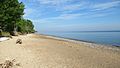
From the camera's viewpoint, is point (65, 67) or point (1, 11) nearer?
point (65, 67)

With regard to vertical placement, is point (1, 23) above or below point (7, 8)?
below

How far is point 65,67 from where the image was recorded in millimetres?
18109

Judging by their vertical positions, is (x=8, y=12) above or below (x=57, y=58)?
above

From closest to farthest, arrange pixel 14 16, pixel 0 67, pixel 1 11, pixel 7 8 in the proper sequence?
pixel 0 67 → pixel 1 11 → pixel 7 8 → pixel 14 16

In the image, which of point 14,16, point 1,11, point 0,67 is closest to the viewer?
point 0,67

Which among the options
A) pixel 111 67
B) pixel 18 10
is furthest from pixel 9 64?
pixel 18 10

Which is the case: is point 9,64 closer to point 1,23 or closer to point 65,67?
Result: point 65,67

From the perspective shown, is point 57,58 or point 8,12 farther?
point 8,12

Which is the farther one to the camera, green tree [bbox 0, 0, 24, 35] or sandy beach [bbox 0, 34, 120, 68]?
green tree [bbox 0, 0, 24, 35]

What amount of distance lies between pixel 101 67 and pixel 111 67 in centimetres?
85

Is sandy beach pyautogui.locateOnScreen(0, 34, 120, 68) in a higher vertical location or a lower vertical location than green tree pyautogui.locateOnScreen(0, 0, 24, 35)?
lower

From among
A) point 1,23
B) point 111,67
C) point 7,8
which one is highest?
point 7,8

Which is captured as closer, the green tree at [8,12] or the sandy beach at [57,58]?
the sandy beach at [57,58]

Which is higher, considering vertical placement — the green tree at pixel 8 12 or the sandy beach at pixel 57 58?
the green tree at pixel 8 12
